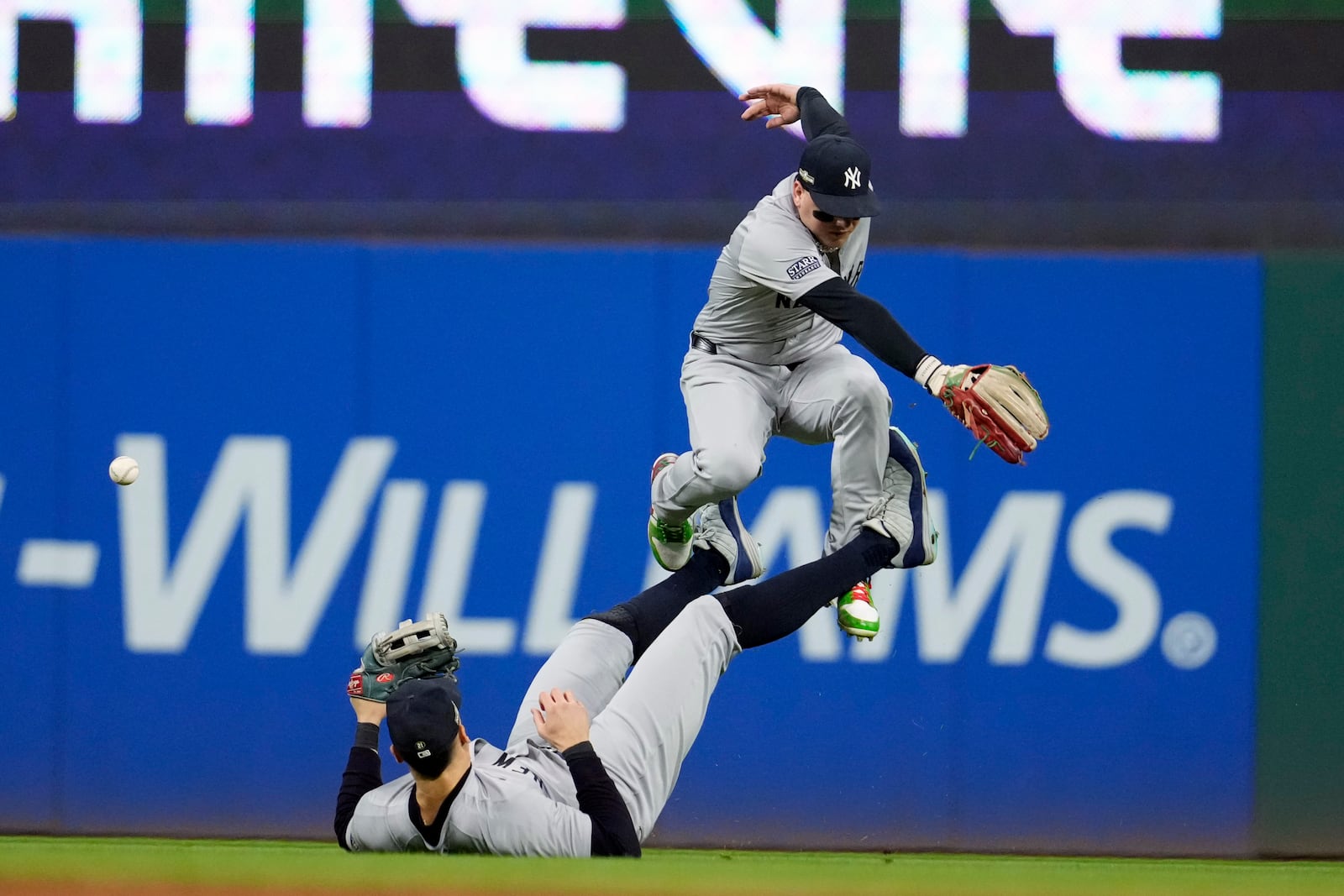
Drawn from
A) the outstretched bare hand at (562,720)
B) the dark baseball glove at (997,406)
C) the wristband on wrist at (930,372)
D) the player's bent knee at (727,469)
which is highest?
the wristband on wrist at (930,372)

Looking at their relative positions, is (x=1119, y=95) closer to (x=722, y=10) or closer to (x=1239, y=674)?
(x=722, y=10)

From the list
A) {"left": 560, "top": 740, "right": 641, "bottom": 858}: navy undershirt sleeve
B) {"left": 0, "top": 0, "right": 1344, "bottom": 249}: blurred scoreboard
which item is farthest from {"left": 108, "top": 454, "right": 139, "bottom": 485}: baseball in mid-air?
{"left": 560, "top": 740, "right": 641, "bottom": 858}: navy undershirt sleeve

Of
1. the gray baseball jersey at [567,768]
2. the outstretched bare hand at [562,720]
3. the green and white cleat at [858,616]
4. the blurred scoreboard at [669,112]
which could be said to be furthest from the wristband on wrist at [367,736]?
the blurred scoreboard at [669,112]

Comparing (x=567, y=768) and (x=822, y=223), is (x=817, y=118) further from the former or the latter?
(x=567, y=768)

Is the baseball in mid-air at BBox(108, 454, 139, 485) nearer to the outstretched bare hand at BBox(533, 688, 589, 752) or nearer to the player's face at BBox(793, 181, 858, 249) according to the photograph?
the outstretched bare hand at BBox(533, 688, 589, 752)

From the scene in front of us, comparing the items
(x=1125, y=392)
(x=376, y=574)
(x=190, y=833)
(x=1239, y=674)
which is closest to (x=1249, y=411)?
(x=1125, y=392)

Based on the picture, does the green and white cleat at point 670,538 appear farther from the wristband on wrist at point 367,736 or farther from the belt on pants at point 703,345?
the wristband on wrist at point 367,736
